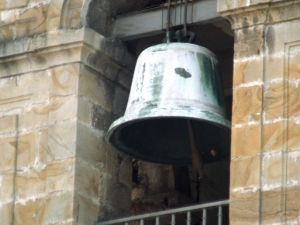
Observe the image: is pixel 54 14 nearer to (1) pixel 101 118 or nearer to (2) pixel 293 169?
(1) pixel 101 118

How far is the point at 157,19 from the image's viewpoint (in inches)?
488

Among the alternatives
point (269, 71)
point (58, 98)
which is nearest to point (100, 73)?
point (58, 98)

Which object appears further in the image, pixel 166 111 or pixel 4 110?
pixel 4 110

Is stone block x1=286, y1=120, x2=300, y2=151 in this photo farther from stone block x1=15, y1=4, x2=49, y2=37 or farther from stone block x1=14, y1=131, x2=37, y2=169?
stone block x1=15, y1=4, x2=49, y2=37

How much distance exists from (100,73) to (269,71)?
1.34 m

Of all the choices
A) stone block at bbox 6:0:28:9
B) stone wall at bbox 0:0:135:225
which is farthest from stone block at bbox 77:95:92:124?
stone block at bbox 6:0:28:9

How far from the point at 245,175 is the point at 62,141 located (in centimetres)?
135

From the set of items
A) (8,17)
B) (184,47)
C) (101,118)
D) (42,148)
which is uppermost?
(8,17)

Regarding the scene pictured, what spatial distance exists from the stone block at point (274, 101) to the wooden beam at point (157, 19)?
0.78 metres

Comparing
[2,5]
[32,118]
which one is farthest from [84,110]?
[2,5]

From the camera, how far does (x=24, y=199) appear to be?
12180 mm

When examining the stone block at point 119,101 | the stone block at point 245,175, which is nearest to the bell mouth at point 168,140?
the stone block at point 119,101

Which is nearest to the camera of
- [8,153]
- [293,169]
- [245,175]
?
[293,169]

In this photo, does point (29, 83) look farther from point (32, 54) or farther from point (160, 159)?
point (160, 159)
